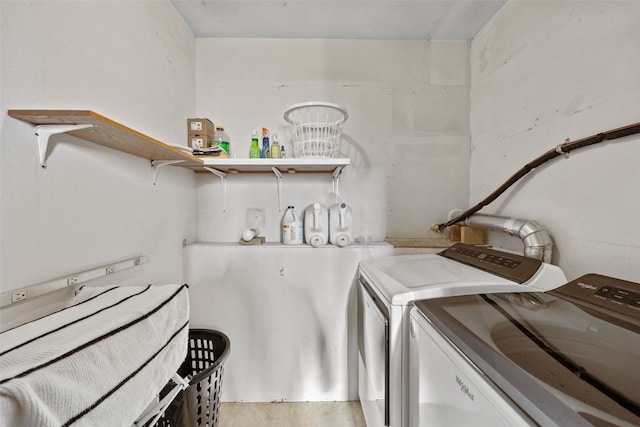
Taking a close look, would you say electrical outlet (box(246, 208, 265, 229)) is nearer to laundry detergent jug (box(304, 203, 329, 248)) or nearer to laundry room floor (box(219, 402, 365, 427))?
laundry detergent jug (box(304, 203, 329, 248))

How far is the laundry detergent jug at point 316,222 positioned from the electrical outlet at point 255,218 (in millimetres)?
352

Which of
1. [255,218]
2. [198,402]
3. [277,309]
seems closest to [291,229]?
[255,218]

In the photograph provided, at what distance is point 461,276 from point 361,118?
1.37 m

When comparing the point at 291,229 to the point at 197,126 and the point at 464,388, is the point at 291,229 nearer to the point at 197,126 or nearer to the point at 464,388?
the point at 197,126

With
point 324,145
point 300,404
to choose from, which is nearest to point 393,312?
point 324,145

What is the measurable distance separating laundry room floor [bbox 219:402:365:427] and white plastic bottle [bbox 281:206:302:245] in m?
1.13

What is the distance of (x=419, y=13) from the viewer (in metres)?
1.72

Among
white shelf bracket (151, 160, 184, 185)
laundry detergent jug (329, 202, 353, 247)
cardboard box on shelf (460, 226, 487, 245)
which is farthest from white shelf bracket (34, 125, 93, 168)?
cardboard box on shelf (460, 226, 487, 245)

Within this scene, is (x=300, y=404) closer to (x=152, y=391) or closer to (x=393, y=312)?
(x=393, y=312)

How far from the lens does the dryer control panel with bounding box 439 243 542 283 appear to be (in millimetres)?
1142

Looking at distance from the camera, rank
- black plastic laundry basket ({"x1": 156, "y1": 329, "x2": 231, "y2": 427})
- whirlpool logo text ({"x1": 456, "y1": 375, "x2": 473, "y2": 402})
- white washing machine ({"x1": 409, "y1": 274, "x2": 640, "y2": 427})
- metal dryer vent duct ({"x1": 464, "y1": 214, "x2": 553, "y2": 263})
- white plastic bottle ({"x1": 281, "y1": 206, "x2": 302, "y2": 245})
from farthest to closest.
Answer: white plastic bottle ({"x1": 281, "y1": 206, "x2": 302, "y2": 245}) → metal dryer vent duct ({"x1": 464, "y1": 214, "x2": 553, "y2": 263}) → black plastic laundry basket ({"x1": 156, "y1": 329, "x2": 231, "y2": 427}) → whirlpool logo text ({"x1": 456, "y1": 375, "x2": 473, "y2": 402}) → white washing machine ({"x1": 409, "y1": 274, "x2": 640, "y2": 427})

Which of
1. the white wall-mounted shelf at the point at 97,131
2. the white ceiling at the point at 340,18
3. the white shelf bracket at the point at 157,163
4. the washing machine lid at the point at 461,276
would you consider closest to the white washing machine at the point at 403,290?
the washing machine lid at the point at 461,276

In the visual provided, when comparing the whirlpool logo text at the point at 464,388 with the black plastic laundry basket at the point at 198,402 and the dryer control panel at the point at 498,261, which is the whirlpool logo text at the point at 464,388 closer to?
the dryer control panel at the point at 498,261

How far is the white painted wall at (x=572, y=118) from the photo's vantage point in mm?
1024
